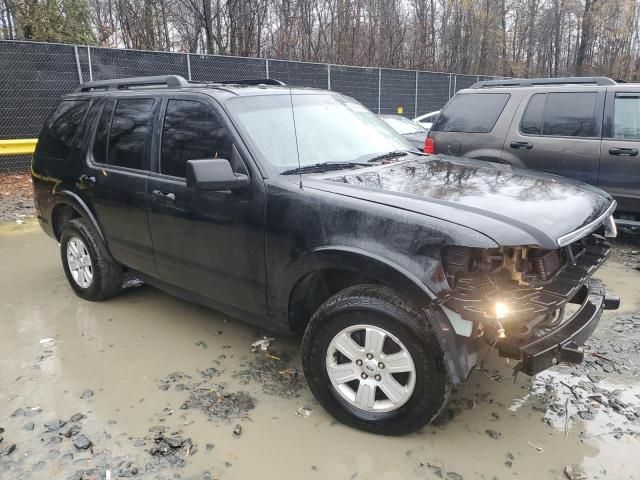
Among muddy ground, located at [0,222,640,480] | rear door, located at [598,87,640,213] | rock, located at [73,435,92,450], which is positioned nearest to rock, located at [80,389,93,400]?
muddy ground, located at [0,222,640,480]

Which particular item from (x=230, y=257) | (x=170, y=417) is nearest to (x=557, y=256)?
(x=230, y=257)

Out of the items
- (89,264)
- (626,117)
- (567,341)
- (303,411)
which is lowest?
(303,411)

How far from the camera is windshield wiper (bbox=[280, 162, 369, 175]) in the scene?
3275 mm

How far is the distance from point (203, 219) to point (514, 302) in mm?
2019

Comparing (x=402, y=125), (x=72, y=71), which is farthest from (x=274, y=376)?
(x=72, y=71)

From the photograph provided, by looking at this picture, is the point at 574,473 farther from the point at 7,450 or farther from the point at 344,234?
the point at 7,450

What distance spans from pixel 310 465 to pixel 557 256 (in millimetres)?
1730

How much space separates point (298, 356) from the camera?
379cm

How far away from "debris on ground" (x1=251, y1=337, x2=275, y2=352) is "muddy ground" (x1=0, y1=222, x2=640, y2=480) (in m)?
0.06

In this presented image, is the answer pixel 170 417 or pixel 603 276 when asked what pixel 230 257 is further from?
pixel 603 276

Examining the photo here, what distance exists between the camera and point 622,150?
580cm

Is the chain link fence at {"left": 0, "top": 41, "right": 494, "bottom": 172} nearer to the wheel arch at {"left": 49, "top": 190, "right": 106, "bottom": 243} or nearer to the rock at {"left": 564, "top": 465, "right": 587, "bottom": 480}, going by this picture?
the wheel arch at {"left": 49, "top": 190, "right": 106, "bottom": 243}

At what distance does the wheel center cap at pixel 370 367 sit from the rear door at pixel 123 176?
2023 millimetres

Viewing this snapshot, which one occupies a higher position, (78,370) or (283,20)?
(283,20)
